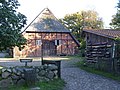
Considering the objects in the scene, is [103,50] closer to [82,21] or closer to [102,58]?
[102,58]

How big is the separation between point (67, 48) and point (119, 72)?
32676 millimetres

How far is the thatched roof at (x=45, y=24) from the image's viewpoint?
46.4m

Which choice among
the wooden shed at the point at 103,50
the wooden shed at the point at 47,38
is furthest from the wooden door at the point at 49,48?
the wooden shed at the point at 103,50

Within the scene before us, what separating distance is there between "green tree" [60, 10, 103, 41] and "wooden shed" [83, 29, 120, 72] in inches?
1548

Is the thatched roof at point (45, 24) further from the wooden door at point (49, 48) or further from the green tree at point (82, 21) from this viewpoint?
the green tree at point (82, 21)

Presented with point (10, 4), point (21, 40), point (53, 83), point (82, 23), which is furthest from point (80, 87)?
point (82, 23)

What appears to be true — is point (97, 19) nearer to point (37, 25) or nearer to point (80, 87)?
point (37, 25)

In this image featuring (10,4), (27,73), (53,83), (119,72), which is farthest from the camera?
(119,72)

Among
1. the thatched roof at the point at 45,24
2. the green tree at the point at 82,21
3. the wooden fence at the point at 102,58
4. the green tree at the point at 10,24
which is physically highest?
the green tree at the point at 82,21

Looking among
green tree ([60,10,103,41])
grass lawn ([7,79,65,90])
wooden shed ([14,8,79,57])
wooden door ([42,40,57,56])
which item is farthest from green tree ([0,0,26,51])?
green tree ([60,10,103,41])

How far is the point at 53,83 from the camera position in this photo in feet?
42.7

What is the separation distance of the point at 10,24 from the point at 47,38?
33673 millimetres

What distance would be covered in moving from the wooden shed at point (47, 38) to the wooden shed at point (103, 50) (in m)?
21.7

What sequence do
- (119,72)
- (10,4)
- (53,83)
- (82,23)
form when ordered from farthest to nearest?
(82,23)
(119,72)
(10,4)
(53,83)
